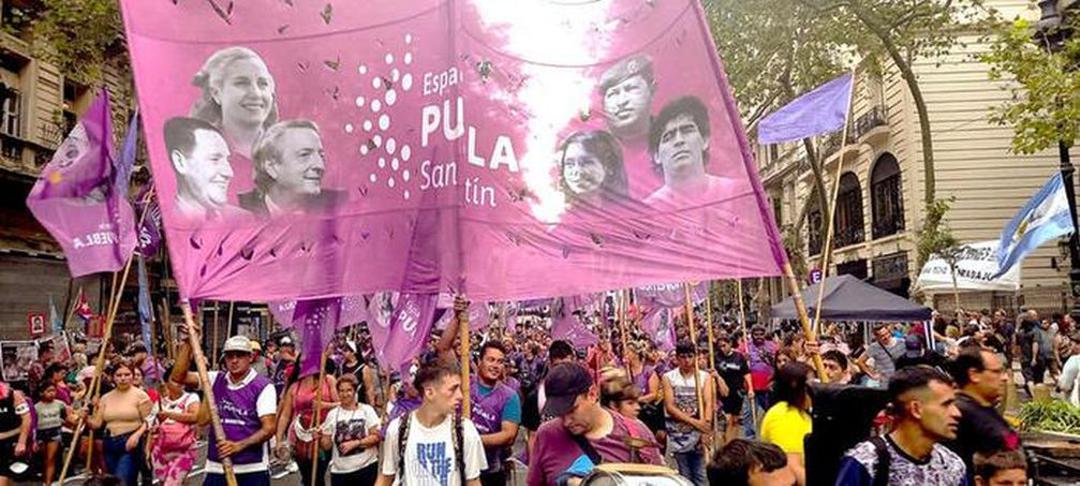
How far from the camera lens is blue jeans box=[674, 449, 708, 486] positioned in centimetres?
867

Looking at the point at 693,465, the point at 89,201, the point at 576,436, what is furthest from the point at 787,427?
the point at 89,201

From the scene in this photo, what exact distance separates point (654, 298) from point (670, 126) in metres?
9.12

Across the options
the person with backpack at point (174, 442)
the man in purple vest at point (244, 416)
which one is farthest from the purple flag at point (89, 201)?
the man in purple vest at point (244, 416)

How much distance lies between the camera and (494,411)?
21.9ft

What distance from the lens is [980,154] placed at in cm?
3025

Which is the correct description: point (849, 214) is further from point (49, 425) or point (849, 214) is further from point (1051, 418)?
point (49, 425)

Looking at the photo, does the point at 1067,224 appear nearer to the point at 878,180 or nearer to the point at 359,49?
the point at 359,49

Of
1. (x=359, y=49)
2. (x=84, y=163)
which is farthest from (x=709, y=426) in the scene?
(x=84, y=163)

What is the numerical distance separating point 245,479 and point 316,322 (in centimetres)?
123

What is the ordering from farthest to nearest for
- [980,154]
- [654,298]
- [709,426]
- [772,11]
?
[980,154] < [772,11] < [654,298] < [709,426]

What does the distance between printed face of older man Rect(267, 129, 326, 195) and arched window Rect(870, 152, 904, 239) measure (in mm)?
30052

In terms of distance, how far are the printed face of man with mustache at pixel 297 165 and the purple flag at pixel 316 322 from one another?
1572mm

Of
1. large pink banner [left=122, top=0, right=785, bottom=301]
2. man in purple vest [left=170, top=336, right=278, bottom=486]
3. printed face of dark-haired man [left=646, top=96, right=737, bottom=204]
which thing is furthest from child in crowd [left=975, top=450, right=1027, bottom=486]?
man in purple vest [left=170, top=336, right=278, bottom=486]

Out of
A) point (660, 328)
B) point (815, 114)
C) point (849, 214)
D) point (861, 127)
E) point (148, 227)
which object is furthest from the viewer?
point (849, 214)
